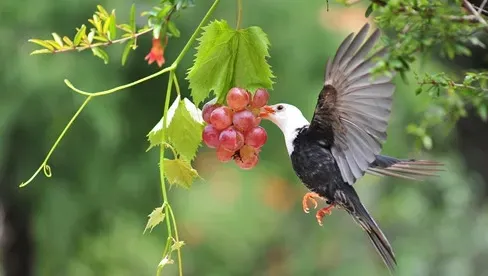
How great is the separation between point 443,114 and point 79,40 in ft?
1.37

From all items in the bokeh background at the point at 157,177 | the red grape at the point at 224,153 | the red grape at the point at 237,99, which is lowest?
the bokeh background at the point at 157,177

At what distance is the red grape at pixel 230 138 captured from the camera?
682mm

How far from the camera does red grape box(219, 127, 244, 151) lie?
2.24 feet

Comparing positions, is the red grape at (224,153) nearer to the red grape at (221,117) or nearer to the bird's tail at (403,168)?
the red grape at (221,117)

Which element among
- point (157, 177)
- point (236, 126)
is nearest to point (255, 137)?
point (236, 126)

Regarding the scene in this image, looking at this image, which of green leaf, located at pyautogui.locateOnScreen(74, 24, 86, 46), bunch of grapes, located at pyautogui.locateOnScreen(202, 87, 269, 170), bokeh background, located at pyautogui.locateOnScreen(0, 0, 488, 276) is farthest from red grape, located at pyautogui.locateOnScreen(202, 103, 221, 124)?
bokeh background, located at pyautogui.locateOnScreen(0, 0, 488, 276)

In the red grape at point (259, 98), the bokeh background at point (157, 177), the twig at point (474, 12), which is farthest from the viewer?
the bokeh background at point (157, 177)

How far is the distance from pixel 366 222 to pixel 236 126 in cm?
18

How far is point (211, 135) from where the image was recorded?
2.30ft

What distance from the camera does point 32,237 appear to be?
8.45 ft

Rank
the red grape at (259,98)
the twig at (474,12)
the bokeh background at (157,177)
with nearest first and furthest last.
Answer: the twig at (474,12), the red grape at (259,98), the bokeh background at (157,177)

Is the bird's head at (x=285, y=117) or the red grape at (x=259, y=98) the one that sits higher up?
the red grape at (x=259, y=98)

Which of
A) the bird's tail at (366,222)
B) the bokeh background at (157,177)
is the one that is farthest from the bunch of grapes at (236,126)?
the bokeh background at (157,177)

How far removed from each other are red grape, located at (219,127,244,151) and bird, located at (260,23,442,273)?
0.07m
